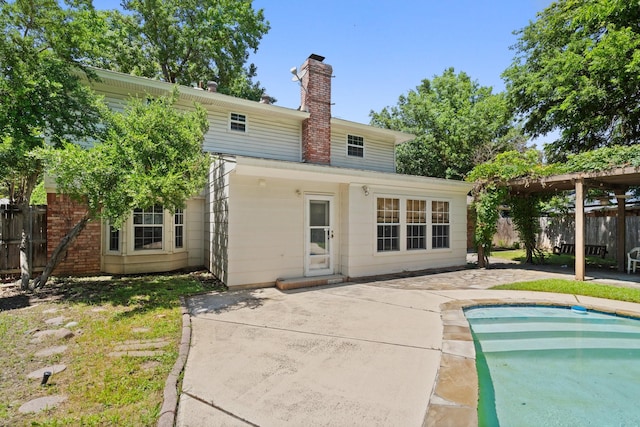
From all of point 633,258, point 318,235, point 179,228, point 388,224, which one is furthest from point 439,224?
point 179,228

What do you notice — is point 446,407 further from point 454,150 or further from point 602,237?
point 454,150

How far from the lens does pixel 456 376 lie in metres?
3.13

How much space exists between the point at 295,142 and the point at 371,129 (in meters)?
3.52

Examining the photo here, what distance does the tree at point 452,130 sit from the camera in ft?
68.0

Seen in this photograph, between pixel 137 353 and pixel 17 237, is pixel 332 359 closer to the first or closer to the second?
pixel 137 353

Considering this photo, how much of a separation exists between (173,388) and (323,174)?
569 cm

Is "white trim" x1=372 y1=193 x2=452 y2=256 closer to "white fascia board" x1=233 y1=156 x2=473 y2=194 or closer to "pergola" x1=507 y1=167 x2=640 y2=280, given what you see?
"white fascia board" x1=233 y1=156 x2=473 y2=194

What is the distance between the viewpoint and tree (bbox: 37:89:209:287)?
5719mm

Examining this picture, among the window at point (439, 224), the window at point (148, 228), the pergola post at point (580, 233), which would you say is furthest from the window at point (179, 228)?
the pergola post at point (580, 233)

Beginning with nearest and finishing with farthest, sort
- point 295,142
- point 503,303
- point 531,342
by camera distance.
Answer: point 531,342
point 503,303
point 295,142

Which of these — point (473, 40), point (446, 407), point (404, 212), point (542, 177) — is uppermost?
point (473, 40)

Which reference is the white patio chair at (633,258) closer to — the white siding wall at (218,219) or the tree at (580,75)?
the tree at (580,75)

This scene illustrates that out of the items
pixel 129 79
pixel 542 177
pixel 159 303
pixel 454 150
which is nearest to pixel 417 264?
pixel 542 177

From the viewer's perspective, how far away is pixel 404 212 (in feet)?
31.3
